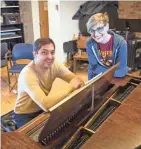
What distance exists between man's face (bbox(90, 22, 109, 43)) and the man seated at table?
1.27 ft

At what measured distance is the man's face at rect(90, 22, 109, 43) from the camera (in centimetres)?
162

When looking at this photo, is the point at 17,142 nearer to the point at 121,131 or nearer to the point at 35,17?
the point at 121,131

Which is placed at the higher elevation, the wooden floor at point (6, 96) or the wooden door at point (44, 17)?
the wooden door at point (44, 17)

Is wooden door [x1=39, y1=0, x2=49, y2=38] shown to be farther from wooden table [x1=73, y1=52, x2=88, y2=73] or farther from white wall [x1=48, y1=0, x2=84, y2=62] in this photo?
wooden table [x1=73, y1=52, x2=88, y2=73]

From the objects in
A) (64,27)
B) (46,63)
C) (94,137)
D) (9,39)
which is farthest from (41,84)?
(9,39)

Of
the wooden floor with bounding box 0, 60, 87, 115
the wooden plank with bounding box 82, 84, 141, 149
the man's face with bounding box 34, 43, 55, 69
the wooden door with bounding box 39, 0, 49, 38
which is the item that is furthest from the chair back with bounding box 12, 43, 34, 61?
the wooden plank with bounding box 82, 84, 141, 149

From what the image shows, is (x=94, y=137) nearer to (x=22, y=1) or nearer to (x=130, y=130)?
(x=130, y=130)

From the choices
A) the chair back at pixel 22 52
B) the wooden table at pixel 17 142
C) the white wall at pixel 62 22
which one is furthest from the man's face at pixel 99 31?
the white wall at pixel 62 22

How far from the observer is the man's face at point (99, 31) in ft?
5.32

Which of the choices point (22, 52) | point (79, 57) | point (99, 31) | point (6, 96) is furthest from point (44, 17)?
point (99, 31)

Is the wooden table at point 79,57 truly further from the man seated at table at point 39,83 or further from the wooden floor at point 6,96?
the man seated at table at point 39,83

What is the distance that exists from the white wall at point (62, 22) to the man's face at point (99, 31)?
2.62 meters

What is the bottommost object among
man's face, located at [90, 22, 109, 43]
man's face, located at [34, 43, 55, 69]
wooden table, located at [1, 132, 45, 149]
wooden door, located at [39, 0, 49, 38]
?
wooden table, located at [1, 132, 45, 149]

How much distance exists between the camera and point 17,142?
997mm
